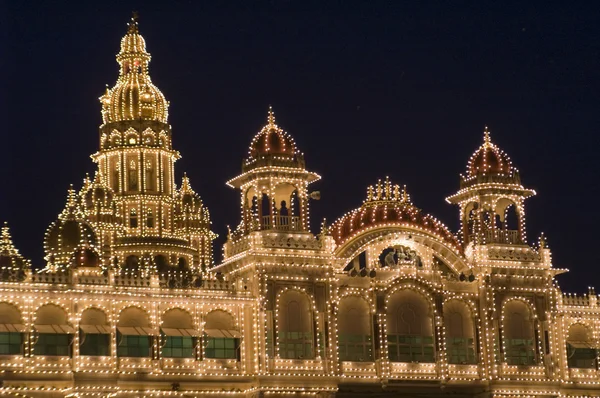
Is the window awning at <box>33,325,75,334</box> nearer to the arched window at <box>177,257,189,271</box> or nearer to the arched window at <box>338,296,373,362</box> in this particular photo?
the arched window at <box>338,296,373,362</box>

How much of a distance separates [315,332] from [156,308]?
739cm

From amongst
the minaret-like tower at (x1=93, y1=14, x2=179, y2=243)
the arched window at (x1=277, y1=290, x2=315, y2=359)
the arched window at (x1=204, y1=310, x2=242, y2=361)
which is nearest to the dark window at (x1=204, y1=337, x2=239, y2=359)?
the arched window at (x1=204, y1=310, x2=242, y2=361)

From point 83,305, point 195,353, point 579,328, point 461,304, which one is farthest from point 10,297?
point 579,328

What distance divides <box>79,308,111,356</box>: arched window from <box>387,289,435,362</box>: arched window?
13387 millimetres

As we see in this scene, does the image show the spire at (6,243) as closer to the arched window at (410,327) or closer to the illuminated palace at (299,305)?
the illuminated palace at (299,305)

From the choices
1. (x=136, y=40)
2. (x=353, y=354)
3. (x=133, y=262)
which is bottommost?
(x=353, y=354)

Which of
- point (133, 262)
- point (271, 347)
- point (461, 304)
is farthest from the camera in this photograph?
point (133, 262)

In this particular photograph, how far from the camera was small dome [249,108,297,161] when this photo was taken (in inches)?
2612

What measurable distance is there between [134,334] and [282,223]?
8941 millimetres

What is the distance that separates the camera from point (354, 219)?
67.4m

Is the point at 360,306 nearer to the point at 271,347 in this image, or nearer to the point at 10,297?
the point at 271,347

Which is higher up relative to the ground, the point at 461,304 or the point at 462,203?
the point at 462,203

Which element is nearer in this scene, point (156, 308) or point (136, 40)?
point (156, 308)

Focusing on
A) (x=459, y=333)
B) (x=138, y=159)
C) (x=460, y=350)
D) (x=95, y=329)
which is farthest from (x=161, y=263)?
(x=460, y=350)
